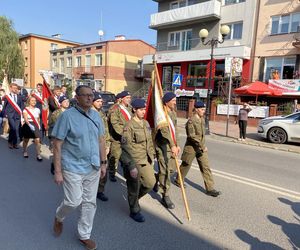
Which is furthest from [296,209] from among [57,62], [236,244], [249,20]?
[57,62]

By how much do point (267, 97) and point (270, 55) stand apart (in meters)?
3.28

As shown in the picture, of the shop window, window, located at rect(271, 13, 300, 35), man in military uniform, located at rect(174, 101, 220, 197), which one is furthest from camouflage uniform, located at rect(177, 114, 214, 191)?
the shop window

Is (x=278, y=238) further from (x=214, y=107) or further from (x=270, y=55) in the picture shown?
(x=270, y=55)

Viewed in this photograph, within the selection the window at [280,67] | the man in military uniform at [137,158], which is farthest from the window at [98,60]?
the man in military uniform at [137,158]

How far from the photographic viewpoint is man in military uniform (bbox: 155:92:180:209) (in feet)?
15.2

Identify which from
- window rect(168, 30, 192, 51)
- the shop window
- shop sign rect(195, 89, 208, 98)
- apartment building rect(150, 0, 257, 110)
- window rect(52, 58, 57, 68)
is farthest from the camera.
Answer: window rect(52, 58, 57, 68)

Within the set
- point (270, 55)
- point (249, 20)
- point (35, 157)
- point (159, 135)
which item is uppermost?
point (249, 20)

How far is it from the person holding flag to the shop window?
1848cm

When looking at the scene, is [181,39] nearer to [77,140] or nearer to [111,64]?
[111,64]

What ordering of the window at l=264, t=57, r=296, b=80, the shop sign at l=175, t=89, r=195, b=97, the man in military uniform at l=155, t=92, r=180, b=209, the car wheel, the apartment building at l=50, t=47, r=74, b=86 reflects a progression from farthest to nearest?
the apartment building at l=50, t=47, r=74, b=86 → the shop sign at l=175, t=89, r=195, b=97 → the window at l=264, t=57, r=296, b=80 → the car wheel → the man in military uniform at l=155, t=92, r=180, b=209

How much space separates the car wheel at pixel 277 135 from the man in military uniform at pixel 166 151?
8.30 m

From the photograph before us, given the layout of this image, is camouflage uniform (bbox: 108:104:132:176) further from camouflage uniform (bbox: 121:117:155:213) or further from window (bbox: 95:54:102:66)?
window (bbox: 95:54:102:66)

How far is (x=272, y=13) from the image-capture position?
821 inches

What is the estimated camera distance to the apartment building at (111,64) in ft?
124
